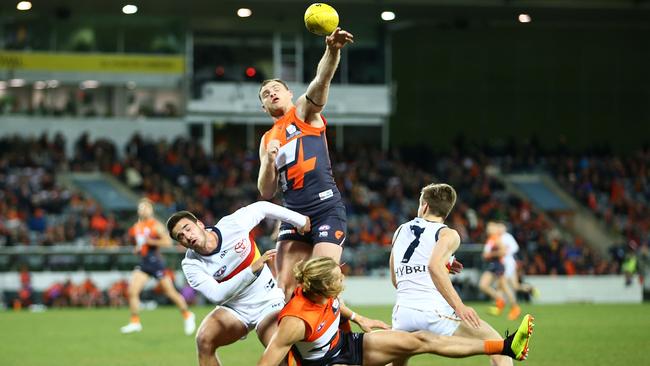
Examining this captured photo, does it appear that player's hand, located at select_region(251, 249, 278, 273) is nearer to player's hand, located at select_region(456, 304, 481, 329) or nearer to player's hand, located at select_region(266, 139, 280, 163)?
player's hand, located at select_region(266, 139, 280, 163)

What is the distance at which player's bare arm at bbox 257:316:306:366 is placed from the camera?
792cm

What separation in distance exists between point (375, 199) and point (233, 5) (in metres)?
7.30

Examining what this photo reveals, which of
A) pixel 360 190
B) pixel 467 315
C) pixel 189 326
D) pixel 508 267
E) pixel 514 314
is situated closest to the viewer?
pixel 467 315

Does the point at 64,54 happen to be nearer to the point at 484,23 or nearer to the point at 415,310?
the point at 484,23

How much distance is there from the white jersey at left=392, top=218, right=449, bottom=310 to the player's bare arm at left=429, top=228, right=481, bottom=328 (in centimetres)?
15

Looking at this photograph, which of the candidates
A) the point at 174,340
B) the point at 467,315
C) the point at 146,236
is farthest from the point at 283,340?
the point at 146,236

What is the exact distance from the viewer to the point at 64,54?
36781mm

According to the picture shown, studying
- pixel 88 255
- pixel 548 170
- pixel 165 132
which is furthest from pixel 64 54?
pixel 548 170

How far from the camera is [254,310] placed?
9.03 meters

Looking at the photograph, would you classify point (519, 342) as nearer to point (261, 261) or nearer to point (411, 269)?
point (411, 269)

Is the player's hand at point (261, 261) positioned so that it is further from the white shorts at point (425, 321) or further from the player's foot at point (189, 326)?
the player's foot at point (189, 326)

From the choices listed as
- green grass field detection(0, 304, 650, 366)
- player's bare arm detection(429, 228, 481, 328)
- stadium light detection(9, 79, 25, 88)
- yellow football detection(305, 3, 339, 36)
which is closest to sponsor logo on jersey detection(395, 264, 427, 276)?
player's bare arm detection(429, 228, 481, 328)

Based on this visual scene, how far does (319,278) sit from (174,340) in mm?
9045

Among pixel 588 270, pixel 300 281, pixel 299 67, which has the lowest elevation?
pixel 588 270
